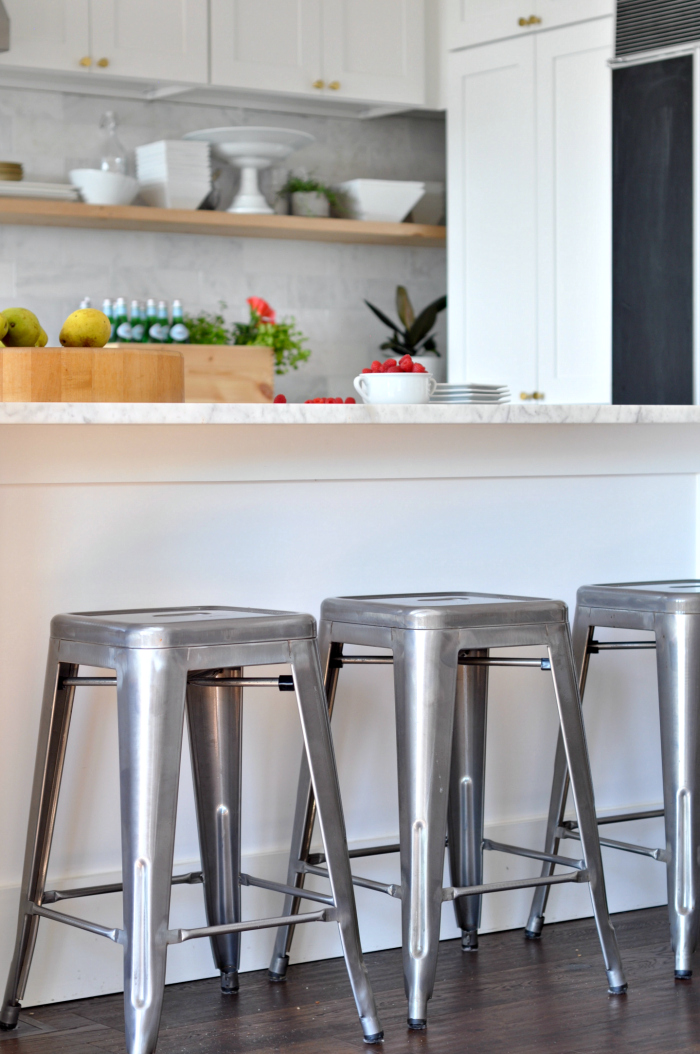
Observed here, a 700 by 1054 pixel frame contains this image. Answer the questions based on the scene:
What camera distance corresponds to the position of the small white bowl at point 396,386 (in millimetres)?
2189

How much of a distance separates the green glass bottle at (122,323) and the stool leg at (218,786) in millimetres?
2124

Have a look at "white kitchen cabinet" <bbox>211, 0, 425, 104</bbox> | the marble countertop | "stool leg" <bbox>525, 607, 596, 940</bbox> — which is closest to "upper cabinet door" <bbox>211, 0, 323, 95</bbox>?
"white kitchen cabinet" <bbox>211, 0, 425, 104</bbox>

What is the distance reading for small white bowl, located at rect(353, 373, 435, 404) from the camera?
2.19 metres

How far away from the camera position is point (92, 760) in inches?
82.4

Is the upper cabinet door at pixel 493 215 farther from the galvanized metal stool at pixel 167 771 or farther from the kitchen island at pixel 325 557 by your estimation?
the galvanized metal stool at pixel 167 771

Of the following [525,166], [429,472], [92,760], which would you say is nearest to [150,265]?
[525,166]

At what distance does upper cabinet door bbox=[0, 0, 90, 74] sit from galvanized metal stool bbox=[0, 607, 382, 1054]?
244cm

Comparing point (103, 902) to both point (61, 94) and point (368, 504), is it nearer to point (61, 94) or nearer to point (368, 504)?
point (368, 504)

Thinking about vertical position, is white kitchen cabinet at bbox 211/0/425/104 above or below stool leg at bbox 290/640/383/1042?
above

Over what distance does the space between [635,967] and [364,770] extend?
56cm

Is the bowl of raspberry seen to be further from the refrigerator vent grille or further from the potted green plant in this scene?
the potted green plant

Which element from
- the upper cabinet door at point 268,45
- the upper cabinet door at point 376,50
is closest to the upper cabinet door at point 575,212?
the upper cabinet door at point 376,50

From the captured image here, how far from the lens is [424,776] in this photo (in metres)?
1.86

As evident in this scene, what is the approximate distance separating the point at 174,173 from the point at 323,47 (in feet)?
2.09
